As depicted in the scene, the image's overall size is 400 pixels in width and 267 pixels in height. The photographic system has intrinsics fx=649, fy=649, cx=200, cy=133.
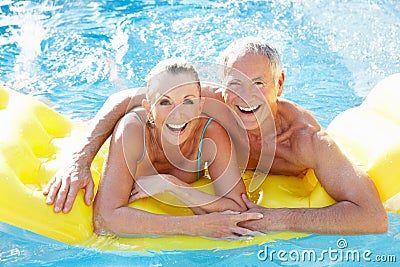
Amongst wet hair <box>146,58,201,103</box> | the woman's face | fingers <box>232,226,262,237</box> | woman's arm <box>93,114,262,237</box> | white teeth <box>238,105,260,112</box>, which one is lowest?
fingers <box>232,226,262,237</box>

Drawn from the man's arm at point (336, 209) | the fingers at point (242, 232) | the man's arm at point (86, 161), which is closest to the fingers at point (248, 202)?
the man's arm at point (336, 209)

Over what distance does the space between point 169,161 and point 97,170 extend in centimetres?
42

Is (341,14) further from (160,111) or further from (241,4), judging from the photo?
(160,111)

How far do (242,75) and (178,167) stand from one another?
0.57 metres

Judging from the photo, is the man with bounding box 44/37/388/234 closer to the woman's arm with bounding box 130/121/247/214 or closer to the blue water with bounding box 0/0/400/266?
the woman's arm with bounding box 130/121/247/214

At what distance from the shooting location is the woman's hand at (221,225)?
9.63 feet

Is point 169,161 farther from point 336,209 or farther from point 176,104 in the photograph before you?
point 336,209

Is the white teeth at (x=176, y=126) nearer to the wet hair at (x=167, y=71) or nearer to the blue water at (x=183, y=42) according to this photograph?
the wet hair at (x=167, y=71)

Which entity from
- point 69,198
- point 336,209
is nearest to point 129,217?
point 69,198

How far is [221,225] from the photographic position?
2.94 m

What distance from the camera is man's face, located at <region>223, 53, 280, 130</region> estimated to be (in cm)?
299

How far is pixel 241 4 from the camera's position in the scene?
653 centimetres

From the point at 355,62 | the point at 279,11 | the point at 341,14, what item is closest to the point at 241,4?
the point at 279,11

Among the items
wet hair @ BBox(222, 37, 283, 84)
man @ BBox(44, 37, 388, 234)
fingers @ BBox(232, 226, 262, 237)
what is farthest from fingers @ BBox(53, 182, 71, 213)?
wet hair @ BBox(222, 37, 283, 84)
